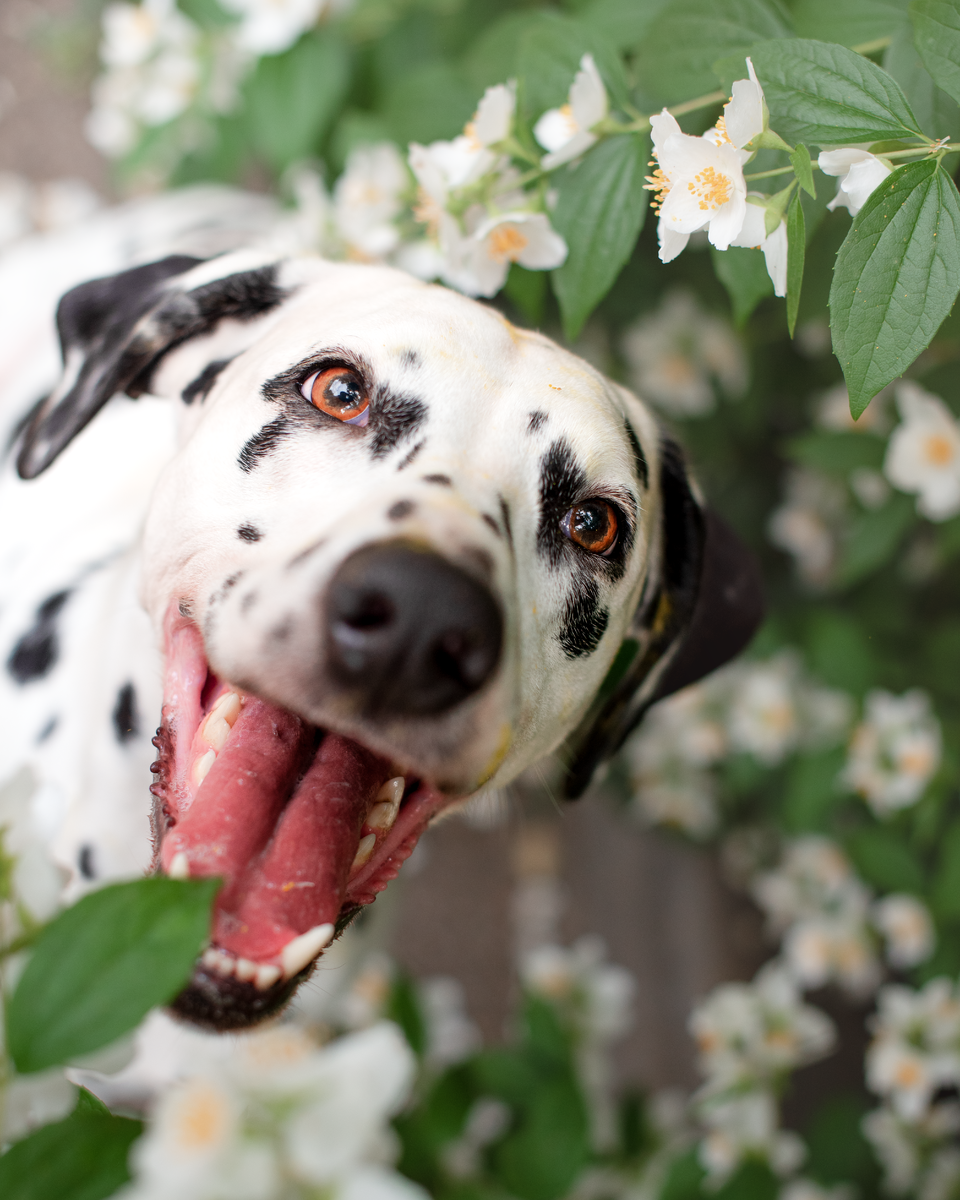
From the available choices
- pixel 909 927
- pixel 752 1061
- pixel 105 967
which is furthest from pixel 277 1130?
pixel 909 927

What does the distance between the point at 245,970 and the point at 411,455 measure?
0.82 meters

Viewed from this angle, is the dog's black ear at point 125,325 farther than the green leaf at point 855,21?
Yes

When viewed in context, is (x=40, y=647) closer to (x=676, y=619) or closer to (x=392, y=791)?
(x=392, y=791)

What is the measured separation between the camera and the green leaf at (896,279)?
128cm

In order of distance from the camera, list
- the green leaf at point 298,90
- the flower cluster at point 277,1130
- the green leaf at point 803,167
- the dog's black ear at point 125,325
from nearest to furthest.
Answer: the flower cluster at point 277,1130
the green leaf at point 803,167
the dog's black ear at point 125,325
the green leaf at point 298,90

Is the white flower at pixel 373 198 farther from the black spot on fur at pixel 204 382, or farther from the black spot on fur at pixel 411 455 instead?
the black spot on fur at pixel 411 455

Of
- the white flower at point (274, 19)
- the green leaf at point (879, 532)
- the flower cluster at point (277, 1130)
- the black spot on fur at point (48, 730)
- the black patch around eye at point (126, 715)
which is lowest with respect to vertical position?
the green leaf at point (879, 532)

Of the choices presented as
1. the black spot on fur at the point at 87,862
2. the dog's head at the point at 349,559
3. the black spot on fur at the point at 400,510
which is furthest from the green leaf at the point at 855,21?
the black spot on fur at the point at 87,862

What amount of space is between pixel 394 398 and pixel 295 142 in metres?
1.56

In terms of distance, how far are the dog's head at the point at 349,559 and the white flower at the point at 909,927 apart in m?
1.43

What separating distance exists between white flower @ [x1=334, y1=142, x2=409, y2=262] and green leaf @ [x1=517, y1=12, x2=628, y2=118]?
61cm

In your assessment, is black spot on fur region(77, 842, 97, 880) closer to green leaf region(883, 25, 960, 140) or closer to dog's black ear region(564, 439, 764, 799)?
dog's black ear region(564, 439, 764, 799)

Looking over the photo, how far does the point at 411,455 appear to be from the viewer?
1547mm

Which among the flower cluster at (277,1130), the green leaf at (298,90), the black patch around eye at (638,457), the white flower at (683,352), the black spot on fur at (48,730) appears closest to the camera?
the flower cluster at (277,1130)
